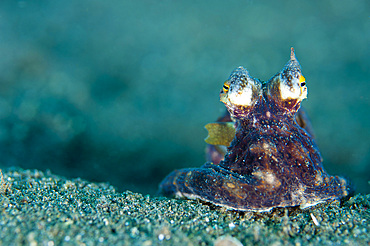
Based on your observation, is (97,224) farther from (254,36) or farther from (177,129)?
(254,36)

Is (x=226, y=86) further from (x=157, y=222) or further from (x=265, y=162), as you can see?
(x=157, y=222)

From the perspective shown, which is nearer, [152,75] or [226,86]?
[226,86]

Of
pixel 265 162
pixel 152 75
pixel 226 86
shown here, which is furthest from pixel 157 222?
pixel 152 75

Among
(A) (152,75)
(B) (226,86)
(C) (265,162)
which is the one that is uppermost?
(A) (152,75)

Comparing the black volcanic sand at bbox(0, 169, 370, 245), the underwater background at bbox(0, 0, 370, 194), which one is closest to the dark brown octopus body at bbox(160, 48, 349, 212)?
the black volcanic sand at bbox(0, 169, 370, 245)

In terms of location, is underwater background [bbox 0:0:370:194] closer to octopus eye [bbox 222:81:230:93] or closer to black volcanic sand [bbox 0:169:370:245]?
black volcanic sand [bbox 0:169:370:245]

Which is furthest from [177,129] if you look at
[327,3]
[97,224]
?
[327,3]
